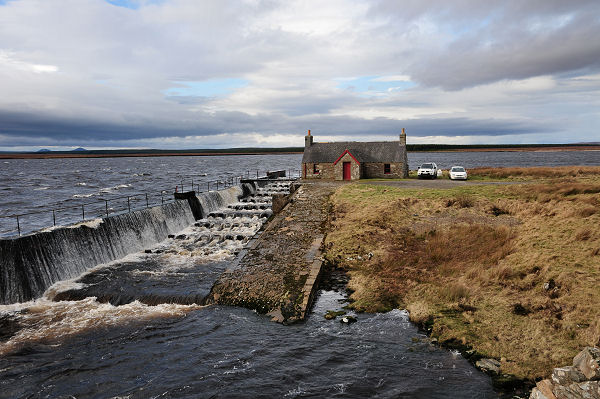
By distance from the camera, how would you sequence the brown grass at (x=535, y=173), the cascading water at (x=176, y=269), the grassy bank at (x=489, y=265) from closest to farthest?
1. the grassy bank at (x=489, y=265)
2. the cascading water at (x=176, y=269)
3. the brown grass at (x=535, y=173)

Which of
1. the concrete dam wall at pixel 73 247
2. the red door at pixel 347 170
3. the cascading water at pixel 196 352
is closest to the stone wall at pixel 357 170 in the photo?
the red door at pixel 347 170

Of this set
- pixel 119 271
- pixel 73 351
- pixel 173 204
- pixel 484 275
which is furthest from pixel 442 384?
pixel 173 204

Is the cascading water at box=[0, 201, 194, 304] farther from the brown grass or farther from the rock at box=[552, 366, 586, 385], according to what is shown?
the brown grass

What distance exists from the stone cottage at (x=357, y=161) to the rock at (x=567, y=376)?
4019 cm

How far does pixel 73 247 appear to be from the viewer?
2061cm

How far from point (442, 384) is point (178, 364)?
7893mm

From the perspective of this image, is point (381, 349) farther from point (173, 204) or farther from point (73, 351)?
point (173, 204)

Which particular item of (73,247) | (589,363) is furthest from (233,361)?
(73,247)

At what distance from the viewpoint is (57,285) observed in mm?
18297

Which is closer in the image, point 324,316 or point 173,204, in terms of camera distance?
point 324,316

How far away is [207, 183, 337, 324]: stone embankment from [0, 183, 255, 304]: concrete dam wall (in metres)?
8.69

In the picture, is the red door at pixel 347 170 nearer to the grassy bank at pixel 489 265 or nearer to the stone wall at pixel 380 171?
the stone wall at pixel 380 171

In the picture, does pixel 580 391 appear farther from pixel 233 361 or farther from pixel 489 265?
pixel 489 265

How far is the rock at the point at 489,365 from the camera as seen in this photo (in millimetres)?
10359
